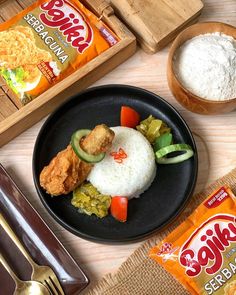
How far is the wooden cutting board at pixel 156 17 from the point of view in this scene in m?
1.33

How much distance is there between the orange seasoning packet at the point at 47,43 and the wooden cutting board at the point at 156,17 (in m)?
0.07

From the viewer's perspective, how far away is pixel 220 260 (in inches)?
44.1

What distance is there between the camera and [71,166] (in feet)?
3.70

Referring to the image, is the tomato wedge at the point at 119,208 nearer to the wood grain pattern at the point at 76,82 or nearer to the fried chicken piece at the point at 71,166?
the fried chicken piece at the point at 71,166

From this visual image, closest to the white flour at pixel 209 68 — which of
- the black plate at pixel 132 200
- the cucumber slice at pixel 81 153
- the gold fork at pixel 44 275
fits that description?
the black plate at pixel 132 200

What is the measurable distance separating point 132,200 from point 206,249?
218 mm

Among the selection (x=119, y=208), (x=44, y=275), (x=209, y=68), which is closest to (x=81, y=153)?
(x=119, y=208)

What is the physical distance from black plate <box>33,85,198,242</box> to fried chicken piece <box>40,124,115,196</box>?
0.14 ft

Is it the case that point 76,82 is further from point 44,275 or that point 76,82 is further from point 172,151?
point 44,275

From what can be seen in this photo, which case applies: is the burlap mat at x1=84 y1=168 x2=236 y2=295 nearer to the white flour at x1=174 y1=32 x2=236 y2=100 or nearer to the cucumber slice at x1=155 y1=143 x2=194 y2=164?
the cucumber slice at x1=155 y1=143 x2=194 y2=164

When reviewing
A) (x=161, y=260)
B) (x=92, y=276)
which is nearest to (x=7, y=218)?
(x=92, y=276)

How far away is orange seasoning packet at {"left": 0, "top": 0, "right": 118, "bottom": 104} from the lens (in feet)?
4.17

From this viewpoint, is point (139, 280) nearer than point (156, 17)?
Yes

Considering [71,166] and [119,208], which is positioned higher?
[71,166]
